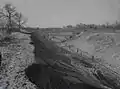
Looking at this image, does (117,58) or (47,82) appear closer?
(47,82)

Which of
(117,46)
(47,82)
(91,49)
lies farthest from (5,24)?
(47,82)

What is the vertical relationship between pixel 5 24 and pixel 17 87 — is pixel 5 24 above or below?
above

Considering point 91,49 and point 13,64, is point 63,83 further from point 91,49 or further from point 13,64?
point 91,49

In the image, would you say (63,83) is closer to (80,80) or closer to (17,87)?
(80,80)

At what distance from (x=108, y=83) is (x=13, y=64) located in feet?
35.0

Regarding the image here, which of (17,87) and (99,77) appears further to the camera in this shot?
(99,77)

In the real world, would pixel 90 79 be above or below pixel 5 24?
below

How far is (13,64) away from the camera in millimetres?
15680

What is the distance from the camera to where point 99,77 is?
15.8 metres

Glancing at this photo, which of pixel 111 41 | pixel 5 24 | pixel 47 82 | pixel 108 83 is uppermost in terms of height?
pixel 5 24

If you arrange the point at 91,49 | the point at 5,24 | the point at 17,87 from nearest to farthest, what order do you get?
the point at 17,87 < the point at 91,49 < the point at 5,24

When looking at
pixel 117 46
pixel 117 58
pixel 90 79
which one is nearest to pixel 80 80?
pixel 90 79

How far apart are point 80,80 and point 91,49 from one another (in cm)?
1896

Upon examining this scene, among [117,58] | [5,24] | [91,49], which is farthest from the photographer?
[5,24]
